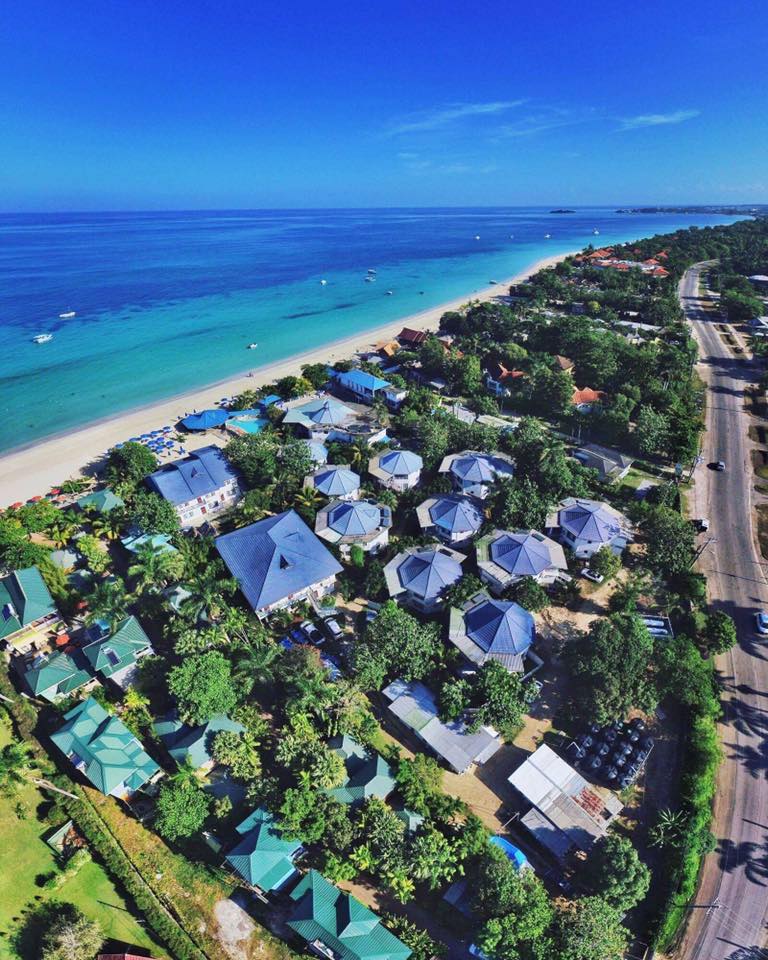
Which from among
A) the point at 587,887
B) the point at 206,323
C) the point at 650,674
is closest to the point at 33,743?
the point at 587,887

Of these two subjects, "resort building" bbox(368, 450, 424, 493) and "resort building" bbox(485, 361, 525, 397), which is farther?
"resort building" bbox(485, 361, 525, 397)

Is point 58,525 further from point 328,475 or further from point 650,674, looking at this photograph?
point 650,674

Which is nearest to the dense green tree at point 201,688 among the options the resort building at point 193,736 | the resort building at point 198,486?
the resort building at point 193,736

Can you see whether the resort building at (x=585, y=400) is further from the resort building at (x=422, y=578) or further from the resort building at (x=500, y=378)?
the resort building at (x=422, y=578)

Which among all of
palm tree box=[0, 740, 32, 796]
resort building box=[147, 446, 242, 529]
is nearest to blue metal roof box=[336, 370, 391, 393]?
resort building box=[147, 446, 242, 529]

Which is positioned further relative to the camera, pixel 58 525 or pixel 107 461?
pixel 107 461

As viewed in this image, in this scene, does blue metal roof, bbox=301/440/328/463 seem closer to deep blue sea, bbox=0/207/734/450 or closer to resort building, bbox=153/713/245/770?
resort building, bbox=153/713/245/770
